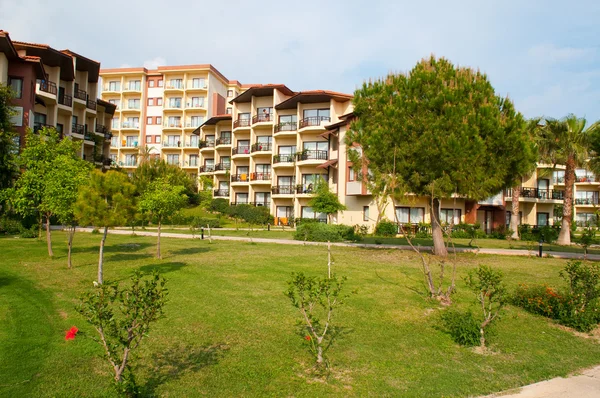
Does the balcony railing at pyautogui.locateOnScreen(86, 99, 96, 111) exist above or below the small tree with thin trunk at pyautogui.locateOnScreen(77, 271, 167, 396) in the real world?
above

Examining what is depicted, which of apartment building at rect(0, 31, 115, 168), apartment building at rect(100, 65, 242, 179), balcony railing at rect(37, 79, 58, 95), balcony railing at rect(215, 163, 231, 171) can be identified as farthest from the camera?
apartment building at rect(100, 65, 242, 179)

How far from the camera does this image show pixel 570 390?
5.88m

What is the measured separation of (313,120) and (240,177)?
12392 mm

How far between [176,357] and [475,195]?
14.3 metres

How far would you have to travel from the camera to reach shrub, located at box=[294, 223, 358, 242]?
1053 inches

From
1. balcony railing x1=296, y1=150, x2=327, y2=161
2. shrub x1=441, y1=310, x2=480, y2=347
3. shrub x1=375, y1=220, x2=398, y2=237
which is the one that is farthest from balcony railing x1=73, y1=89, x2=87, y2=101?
shrub x1=441, y1=310, x2=480, y2=347

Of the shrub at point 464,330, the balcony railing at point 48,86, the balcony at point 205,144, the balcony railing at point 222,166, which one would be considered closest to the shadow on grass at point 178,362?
the shrub at point 464,330

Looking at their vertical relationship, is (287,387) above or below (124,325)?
below

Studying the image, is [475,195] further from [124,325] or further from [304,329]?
[124,325]

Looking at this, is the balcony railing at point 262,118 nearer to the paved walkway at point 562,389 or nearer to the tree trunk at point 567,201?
the tree trunk at point 567,201

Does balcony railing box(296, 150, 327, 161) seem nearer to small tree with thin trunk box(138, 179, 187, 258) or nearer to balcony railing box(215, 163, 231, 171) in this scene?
balcony railing box(215, 163, 231, 171)

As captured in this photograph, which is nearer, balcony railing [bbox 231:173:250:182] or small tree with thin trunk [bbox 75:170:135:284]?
small tree with thin trunk [bbox 75:170:135:284]

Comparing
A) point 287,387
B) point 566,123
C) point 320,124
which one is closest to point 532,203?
point 566,123

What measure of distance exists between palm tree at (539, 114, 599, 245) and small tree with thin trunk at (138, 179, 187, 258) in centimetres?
2761
